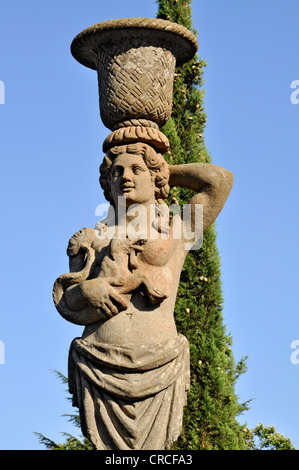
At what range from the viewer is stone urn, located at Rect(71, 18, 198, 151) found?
627 cm

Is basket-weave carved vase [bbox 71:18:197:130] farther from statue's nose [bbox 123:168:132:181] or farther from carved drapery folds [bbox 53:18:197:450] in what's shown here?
statue's nose [bbox 123:168:132:181]

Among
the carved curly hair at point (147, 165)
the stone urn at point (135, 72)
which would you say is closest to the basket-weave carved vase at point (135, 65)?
the stone urn at point (135, 72)

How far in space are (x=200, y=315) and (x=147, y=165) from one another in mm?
3034

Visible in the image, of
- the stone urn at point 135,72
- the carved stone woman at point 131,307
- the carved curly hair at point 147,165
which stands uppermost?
the stone urn at point 135,72

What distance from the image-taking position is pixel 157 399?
223 inches

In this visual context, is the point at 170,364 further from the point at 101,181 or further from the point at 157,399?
the point at 101,181

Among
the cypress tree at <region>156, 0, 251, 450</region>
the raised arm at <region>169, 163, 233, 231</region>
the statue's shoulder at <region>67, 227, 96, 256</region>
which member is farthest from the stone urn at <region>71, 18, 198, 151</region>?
the cypress tree at <region>156, 0, 251, 450</region>

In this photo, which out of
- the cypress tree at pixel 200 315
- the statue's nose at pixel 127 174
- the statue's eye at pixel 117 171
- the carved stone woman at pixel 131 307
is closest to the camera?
the carved stone woman at pixel 131 307

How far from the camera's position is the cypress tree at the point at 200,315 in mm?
8531

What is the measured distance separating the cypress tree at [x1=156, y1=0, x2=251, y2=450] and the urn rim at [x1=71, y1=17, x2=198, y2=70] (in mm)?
1847

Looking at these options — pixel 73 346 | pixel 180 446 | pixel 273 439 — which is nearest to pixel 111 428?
pixel 73 346

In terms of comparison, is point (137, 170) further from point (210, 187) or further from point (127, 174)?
point (210, 187)

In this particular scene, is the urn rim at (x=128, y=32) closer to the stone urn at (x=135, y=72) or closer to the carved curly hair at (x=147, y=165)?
the stone urn at (x=135, y=72)
